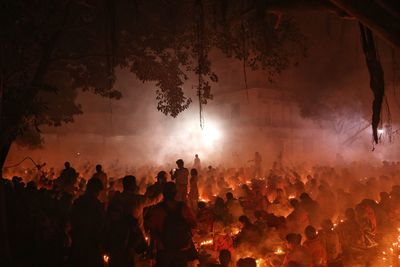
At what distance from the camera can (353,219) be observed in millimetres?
8258

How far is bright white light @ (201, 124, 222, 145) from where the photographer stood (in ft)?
137

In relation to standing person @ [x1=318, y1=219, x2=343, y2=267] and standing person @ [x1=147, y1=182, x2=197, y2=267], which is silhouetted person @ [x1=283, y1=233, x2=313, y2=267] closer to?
standing person @ [x1=318, y1=219, x2=343, y2=267]

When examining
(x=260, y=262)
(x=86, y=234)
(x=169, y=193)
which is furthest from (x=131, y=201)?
(x=260, y=262)

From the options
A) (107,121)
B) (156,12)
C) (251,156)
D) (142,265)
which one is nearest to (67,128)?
(107,121)

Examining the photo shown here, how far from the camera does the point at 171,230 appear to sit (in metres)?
5.82

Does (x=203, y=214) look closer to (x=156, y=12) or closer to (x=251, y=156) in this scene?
(x=156, y=12)

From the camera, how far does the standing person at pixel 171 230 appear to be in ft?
19.1

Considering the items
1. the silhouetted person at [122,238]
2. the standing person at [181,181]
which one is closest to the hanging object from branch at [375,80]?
the silhouetted person at [122,238]

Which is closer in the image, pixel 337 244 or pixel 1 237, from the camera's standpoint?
pixel 1 237

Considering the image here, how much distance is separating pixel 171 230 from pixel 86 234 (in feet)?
3.99

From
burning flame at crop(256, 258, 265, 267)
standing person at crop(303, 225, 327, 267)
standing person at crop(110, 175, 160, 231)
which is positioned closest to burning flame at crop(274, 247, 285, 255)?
burning flame at crop(256, 258, 265, 267)

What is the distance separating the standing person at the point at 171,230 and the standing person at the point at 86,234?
0.76 metres

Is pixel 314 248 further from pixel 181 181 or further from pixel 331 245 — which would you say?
pixel 181 181

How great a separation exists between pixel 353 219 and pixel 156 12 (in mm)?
7203
